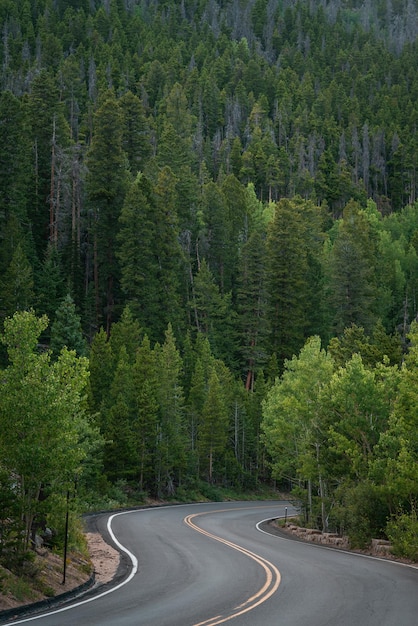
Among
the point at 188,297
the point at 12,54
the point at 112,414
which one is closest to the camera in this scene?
the point at 112,414

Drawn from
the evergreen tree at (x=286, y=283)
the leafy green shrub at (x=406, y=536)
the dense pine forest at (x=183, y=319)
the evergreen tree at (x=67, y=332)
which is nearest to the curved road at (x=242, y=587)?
the leafy green shrub at (x=406, y=536)

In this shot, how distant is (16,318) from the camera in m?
17.6

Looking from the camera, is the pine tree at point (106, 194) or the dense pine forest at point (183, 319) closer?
the dense pine forest at point (183, 319)

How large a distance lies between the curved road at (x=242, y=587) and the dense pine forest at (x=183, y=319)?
2.72m

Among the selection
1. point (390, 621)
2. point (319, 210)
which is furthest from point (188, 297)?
point (390, 621)

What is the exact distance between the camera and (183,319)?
2803 inches

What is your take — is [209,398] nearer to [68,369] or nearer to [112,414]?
[112,414]

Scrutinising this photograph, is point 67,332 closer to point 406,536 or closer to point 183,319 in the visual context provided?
point 183,319

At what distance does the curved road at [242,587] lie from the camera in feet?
45.3

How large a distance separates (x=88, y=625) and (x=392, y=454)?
63.7 feet

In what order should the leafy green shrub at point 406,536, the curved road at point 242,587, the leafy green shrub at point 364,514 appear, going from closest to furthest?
the curved road at point 242,587 < the leafy green shrub at point 406,536 < the leafy green shrub at point 364,514

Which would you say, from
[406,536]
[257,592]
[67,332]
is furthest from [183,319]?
[257,592]

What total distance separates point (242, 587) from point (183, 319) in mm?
54039

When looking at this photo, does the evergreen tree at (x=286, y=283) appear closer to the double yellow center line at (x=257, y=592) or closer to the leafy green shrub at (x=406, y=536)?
the leafy green shrub at (x=406, y=536)
